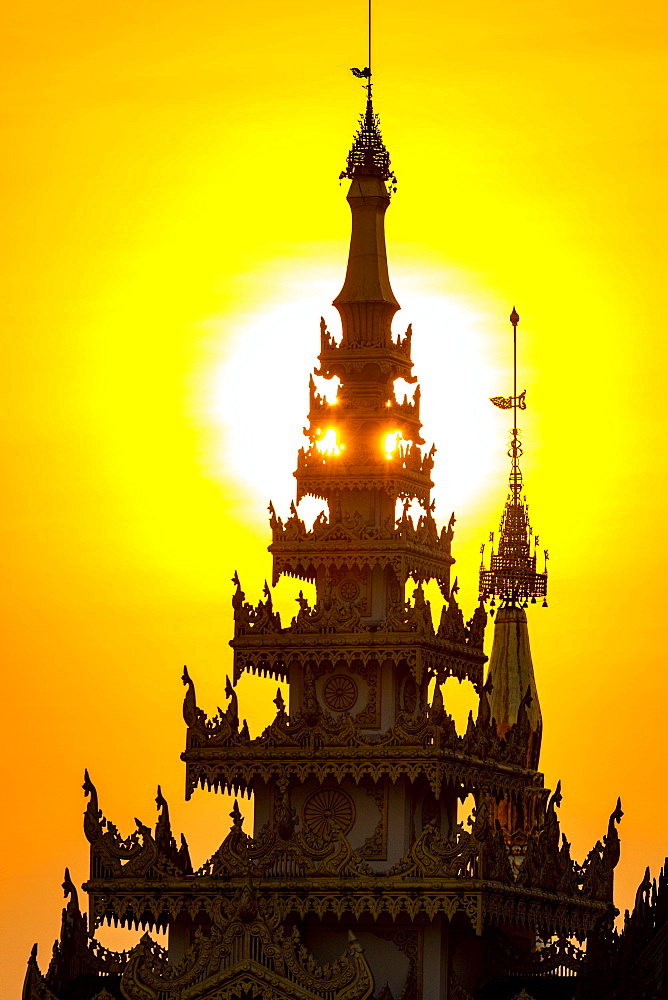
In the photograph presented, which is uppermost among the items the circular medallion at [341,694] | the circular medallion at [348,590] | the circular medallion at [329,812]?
the circular medallion at [348,590]

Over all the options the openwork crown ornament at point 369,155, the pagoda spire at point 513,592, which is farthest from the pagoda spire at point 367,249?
the pagoda spire at point 513,592

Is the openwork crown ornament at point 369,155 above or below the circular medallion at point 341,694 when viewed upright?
above

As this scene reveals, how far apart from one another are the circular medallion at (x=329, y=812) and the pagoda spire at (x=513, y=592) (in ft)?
56.9

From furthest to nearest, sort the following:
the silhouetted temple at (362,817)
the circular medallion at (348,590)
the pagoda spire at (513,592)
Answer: the pagoda spire at (513,592) → the circular medallion at (348,590) → the silhouetted temple at (362,817)

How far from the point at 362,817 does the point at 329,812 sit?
34.0 inches

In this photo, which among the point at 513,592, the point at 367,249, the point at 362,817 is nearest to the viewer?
the point at 362,817

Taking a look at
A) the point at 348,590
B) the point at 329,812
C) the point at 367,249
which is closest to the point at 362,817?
the point at 329,812

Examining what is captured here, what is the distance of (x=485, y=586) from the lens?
119938 mm

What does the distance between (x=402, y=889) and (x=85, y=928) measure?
906cm

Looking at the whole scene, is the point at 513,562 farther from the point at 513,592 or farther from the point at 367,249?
the point at 367,249

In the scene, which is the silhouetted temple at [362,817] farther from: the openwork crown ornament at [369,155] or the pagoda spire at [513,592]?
the pagoda spire at [513,592]

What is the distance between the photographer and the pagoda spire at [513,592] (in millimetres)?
116125

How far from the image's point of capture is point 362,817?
96.9 metres

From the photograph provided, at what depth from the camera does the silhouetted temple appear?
9381 centimetres
